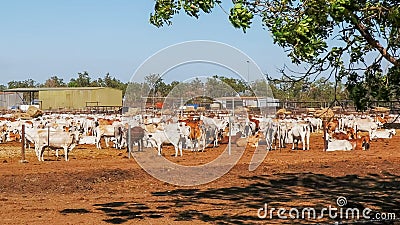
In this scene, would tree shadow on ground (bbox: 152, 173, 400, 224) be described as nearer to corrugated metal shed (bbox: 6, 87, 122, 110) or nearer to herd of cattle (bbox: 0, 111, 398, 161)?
herd of cattle (bbox: 0, 111, 398, 161)

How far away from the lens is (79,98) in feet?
275

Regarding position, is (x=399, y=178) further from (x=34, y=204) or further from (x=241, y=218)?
(x=34, y=204)

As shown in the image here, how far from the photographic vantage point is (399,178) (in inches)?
680

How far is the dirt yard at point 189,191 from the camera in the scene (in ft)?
38.6

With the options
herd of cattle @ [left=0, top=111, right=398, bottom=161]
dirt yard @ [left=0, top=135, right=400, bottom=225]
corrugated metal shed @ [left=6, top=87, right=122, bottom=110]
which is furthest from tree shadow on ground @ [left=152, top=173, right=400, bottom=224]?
corrugated metal shed @ [left=6, top=87, right=122, bottom=110]

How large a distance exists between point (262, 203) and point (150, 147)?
1214 cm

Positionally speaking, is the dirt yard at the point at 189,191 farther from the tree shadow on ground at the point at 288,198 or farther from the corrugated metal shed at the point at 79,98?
the corrugated metal shed at the point at 79,98

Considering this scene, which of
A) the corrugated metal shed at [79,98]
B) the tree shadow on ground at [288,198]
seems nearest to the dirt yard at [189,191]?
the tree shadow on ground at [288,198]

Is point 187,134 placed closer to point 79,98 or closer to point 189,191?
point 189,191

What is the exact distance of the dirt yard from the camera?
11.8 meters

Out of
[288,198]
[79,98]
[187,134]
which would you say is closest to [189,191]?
[288,198]

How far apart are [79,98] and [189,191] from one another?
231 feet

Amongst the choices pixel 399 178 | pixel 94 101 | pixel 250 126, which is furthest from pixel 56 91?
pixel 399 178

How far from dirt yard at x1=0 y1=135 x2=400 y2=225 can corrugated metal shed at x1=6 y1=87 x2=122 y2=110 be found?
193 ft
